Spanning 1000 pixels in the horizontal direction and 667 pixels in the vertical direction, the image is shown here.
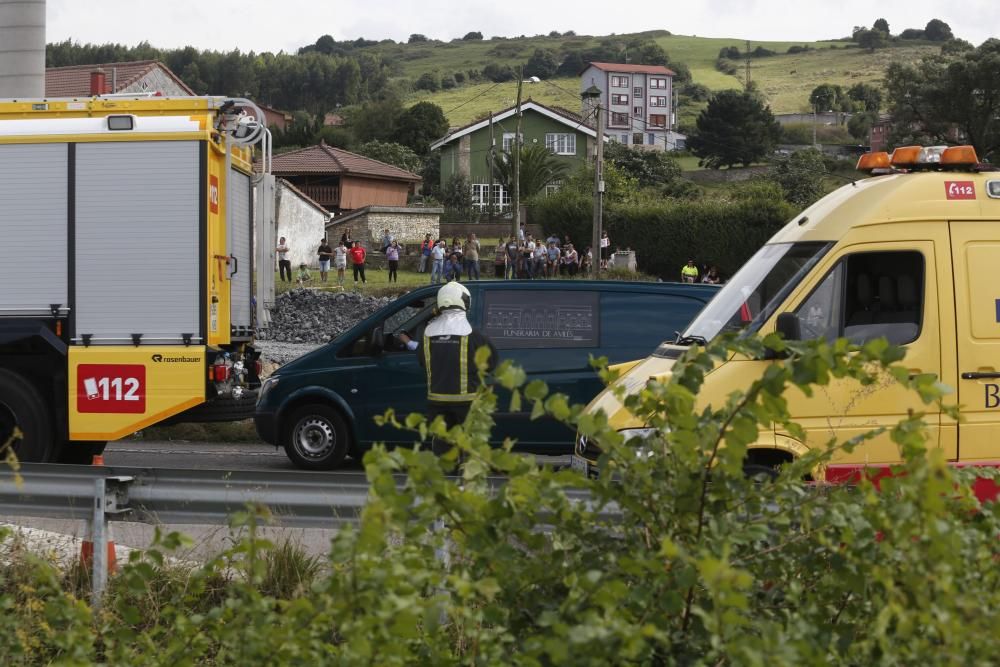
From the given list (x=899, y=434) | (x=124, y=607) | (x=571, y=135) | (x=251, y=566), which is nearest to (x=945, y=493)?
(x=899, y=434)

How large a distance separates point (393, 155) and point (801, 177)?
3096 centimetres

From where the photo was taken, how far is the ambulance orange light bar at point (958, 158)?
791 centimetres

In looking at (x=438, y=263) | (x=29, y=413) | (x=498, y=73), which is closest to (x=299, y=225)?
(x=438, y=263)

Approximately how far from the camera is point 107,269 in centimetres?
1094

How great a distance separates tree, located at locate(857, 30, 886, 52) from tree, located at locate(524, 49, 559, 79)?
44030mm

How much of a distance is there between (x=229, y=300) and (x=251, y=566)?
7925mm

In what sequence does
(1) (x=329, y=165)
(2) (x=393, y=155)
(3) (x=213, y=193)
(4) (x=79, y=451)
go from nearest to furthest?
(3) (x=213, y=193) < (4) (x=79, y=451) < (1) (x=329, y=165) < (2) (x=393, y=155)

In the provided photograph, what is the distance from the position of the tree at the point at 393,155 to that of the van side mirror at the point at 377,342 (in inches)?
3164

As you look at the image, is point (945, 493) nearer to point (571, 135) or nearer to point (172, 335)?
point (172, 335)

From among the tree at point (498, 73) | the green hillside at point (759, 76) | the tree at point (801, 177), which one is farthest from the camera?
the tree at point (498, 73)

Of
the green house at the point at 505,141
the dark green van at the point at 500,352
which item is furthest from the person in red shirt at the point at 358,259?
the green house at the point at 505,141

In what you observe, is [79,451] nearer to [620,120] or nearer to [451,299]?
[451,299]

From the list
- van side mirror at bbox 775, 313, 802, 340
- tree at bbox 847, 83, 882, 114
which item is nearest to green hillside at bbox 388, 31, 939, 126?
tree at bbox 847, 83, 882, 114

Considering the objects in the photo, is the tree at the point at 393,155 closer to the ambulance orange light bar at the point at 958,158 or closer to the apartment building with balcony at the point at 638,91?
the apartment building with balcony at the point at 638,91
